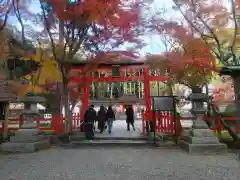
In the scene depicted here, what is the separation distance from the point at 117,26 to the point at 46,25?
12.4ft

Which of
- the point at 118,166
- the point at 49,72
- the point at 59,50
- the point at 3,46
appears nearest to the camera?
the point at 118,166

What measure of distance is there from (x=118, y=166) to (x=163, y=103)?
4922 mm

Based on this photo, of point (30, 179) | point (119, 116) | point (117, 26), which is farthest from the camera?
point (119, 116)

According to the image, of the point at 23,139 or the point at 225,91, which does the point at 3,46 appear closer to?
the point at 23,139

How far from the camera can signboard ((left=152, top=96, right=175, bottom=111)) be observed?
11.2m

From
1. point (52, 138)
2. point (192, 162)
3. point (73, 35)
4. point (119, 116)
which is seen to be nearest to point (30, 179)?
point (192, 162)

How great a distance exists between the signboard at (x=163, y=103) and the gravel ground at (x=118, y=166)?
219cm

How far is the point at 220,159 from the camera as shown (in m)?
8.27

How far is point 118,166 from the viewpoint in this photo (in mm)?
7195

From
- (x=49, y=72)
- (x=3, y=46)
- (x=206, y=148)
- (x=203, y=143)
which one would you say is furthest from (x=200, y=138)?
(x=3, y=46)

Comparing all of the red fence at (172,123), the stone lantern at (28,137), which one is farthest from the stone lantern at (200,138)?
the stone lantern at (28,137)

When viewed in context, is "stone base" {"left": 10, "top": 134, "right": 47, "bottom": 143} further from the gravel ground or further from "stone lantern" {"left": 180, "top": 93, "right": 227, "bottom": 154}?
"stone lantern" {"left": 180, "top": 93, "right": 227, "bottom": 154}

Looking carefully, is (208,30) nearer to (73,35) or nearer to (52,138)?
→ (73,35)

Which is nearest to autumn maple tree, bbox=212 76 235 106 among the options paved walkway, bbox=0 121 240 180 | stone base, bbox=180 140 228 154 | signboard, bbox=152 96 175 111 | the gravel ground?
signboard, bbox=152 96 175 111
